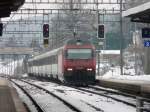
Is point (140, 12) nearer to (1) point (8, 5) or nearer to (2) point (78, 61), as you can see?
(1) point (8, 5)

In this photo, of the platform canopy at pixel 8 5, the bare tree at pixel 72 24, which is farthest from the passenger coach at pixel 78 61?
the bare tree at pixel 72 24

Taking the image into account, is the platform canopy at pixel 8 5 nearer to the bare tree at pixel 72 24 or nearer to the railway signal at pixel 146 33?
the railway signal at pixel 146 33

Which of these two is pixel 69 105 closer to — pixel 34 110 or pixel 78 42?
pixel 34 110

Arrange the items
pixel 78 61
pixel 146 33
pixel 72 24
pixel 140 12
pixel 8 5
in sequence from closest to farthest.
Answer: pixel 8 5 → pixel 140 12 → pixel 146 33 → pixel 78 61 → pixel 72 24

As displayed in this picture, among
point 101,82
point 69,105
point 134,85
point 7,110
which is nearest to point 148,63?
point 101,82

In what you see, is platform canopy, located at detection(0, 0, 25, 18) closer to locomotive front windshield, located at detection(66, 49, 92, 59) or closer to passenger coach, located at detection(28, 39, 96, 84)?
passenger coach, located at detection(28, 39, 96, 84)

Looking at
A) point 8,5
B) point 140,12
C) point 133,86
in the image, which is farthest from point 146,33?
point 8,5

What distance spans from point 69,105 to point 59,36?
163 feet

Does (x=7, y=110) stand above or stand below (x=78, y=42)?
below

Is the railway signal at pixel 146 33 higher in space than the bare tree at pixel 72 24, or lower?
lower

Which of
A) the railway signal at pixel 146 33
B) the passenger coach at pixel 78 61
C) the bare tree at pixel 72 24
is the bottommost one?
the passenger coach at pixel 78 61

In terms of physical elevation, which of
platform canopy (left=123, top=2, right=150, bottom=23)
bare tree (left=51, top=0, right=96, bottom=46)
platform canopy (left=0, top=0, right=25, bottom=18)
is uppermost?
bare tree (left=51, top=0, right=96, bottom=46)

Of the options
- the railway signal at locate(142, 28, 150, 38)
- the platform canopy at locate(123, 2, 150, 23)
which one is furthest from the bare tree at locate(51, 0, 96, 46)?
the platform canopy at locate(123, 2, 150, 23)

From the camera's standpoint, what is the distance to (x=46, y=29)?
42.2 m
